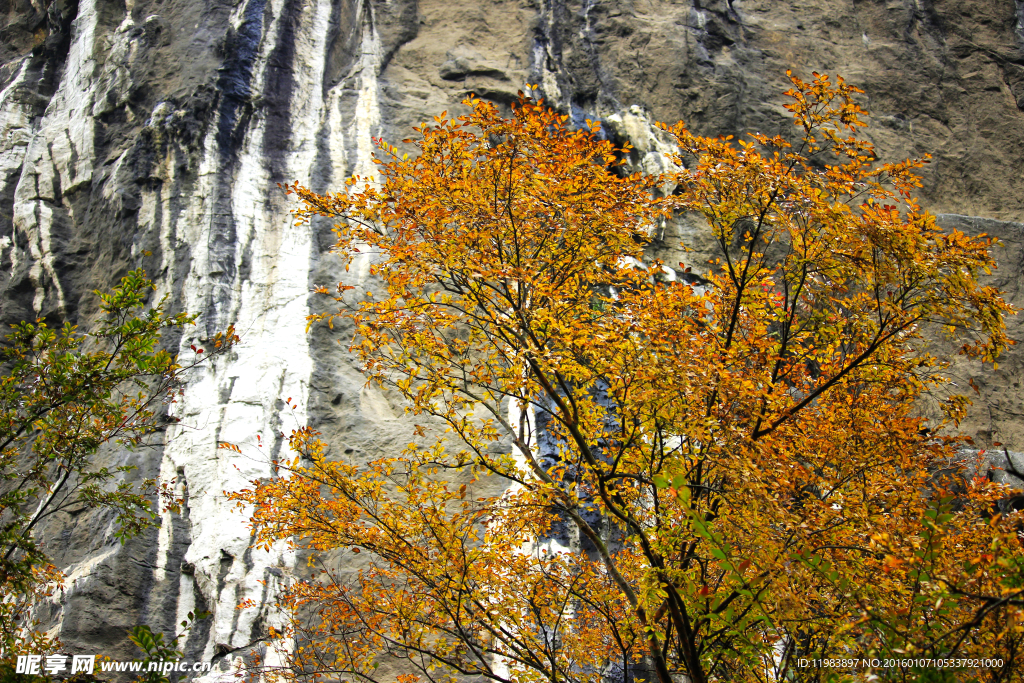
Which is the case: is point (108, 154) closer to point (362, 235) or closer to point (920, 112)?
point (362, 235)

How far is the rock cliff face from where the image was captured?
447 inches

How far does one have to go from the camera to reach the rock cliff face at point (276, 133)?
11.3 meters

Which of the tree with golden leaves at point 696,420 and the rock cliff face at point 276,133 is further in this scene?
the rock cliff face at point 276,133

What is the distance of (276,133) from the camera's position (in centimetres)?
1506

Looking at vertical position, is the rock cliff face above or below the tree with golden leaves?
above

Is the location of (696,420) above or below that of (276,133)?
below

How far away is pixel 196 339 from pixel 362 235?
25.1ft

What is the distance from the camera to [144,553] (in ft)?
35.3

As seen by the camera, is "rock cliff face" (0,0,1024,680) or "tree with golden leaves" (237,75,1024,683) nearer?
"tree with golden leaves" (237,75,1024,683)

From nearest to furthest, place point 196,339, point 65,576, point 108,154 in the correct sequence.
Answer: point 65,576 → point 196,339 → point 108,154

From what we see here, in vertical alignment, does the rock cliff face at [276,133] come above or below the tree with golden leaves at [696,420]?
above

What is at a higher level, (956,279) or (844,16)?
(844,16)

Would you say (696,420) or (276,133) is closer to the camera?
(696,420)

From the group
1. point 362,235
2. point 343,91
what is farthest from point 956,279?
point 343,91
